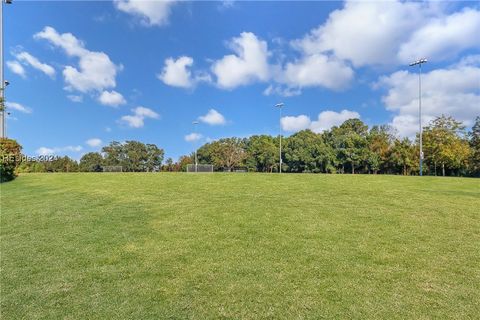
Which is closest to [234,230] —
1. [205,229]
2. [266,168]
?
[205,229]

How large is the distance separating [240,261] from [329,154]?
55.0m

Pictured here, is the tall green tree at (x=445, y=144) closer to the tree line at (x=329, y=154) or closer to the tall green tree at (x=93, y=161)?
the tree line at (x=329, y=154)

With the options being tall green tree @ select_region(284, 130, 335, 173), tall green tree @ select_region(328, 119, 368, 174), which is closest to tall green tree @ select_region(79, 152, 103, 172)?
tall green tree @ select_region(284, 130, 335, 173)

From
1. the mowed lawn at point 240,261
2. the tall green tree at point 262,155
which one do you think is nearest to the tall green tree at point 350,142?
the tall green tree at point 262,155

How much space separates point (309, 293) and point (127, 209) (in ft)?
Result: 19.6

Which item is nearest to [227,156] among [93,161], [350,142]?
[350,142]

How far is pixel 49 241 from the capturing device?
5961mm

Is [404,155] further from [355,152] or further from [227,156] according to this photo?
[227,156]

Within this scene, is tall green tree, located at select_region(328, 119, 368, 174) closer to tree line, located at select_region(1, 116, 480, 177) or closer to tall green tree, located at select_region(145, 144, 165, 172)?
tree line, located at select_region(1, 116, 480, 177)

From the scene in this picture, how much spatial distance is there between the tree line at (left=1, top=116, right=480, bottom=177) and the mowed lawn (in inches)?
874

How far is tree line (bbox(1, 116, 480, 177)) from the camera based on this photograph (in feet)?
133

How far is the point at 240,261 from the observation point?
16.2 ft

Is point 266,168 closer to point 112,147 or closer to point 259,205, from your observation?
point 112,147

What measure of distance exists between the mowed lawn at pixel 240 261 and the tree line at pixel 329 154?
22202 mm
